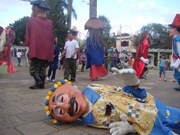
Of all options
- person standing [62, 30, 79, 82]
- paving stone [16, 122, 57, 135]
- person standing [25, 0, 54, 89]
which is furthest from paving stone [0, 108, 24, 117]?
person standing [62, 30, 79, 82]

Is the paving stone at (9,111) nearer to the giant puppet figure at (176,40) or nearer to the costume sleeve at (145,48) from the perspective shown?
the giant puppet figure at (176,40)

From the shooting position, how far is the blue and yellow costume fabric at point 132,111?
218 cm

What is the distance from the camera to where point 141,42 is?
797 cm

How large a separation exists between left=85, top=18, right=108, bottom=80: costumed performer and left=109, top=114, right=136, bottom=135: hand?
470 cm

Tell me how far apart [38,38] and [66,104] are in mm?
2928

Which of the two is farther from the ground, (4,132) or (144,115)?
(144,115)

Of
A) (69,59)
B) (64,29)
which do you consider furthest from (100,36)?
(64,29)

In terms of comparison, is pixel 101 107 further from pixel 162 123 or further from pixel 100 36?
pixel 100 36

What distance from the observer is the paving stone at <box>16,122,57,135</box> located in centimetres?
238

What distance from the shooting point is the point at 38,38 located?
495cm

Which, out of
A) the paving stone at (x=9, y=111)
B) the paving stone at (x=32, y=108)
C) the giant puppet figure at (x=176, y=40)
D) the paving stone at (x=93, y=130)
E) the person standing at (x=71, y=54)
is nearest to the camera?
the paving stone at (x=93, y=130)

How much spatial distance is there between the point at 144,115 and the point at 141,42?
239 inches

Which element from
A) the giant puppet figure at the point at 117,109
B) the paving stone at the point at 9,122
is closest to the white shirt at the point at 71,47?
the paving stone at the point at 9,122

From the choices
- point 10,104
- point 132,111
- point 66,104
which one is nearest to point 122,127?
point 132,111
